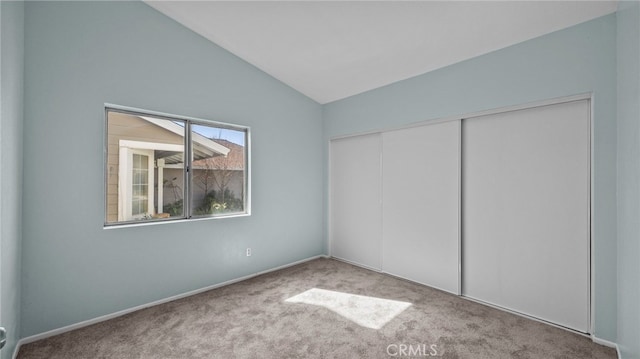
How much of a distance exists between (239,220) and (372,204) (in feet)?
6.31

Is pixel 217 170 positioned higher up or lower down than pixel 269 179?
higher up

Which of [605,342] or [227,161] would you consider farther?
[227,161]

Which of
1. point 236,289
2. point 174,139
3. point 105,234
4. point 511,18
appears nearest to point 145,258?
point 105,234

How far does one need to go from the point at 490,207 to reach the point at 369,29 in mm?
2240

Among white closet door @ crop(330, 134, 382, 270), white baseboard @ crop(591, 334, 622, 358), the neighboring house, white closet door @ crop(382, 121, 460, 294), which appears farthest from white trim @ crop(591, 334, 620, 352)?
the neighboring house

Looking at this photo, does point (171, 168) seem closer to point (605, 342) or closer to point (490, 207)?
point (490, 207)

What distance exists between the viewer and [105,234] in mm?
2564

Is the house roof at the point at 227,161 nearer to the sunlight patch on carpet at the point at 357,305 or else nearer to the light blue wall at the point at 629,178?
the sunlight patch on carpet at the point at 357,305

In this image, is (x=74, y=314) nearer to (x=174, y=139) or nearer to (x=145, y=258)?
(x=145, y=258)

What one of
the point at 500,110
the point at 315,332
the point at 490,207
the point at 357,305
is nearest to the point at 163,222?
the point at 315,332

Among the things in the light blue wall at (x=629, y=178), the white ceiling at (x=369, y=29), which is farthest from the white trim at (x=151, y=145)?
the light blue wall at (x=629, y=178)

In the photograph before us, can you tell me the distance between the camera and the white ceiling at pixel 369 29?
2268 mm

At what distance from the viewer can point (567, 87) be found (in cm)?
234

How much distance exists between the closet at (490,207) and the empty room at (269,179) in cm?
2
